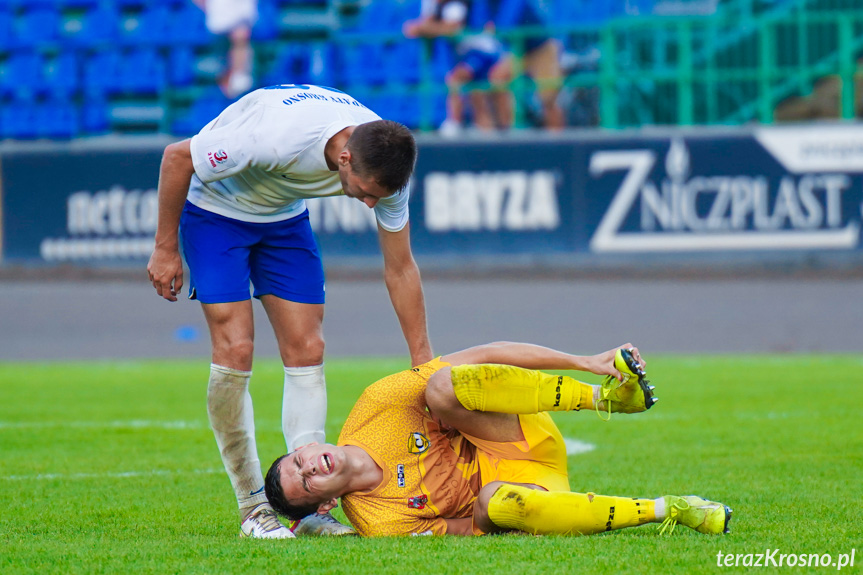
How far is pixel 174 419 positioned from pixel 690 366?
5.49 meters

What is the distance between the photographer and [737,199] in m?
14.2

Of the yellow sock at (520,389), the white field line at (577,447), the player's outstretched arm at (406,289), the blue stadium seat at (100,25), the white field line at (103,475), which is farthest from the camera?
the blue stadium seat at (100,25)

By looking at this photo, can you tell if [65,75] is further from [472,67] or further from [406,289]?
[406,289]

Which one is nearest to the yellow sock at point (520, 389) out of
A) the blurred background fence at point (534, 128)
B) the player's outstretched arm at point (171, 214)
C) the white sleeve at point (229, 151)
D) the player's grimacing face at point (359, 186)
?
the player's grimacing face at point (359, 186)

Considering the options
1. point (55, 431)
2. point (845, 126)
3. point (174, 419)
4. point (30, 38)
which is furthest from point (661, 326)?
point (30, 38)

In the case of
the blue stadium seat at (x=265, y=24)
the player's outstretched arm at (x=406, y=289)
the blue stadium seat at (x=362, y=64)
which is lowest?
the player's outstretched arm at (x=406, y=289)

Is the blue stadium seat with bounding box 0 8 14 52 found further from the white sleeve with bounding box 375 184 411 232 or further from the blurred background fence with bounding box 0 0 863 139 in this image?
the white sleeve with bounding box 375 184 411 232

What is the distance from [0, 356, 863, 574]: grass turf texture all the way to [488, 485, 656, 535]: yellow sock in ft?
0.24

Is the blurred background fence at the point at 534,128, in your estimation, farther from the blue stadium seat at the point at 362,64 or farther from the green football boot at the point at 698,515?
the green football boot at the point at 698,515

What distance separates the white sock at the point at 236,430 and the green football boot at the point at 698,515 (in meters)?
1.63

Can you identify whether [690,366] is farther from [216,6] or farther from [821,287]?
[216,6]

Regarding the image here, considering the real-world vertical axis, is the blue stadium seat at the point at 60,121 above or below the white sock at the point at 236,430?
above

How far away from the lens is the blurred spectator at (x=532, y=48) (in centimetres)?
1550

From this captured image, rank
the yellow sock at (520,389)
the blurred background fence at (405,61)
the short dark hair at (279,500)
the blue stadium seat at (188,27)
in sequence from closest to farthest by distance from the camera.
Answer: the yellow sock at (520,389), the short dark hair at (279,500), the blurred background fence at (405,61), the blue stadium seat at (188,27)
